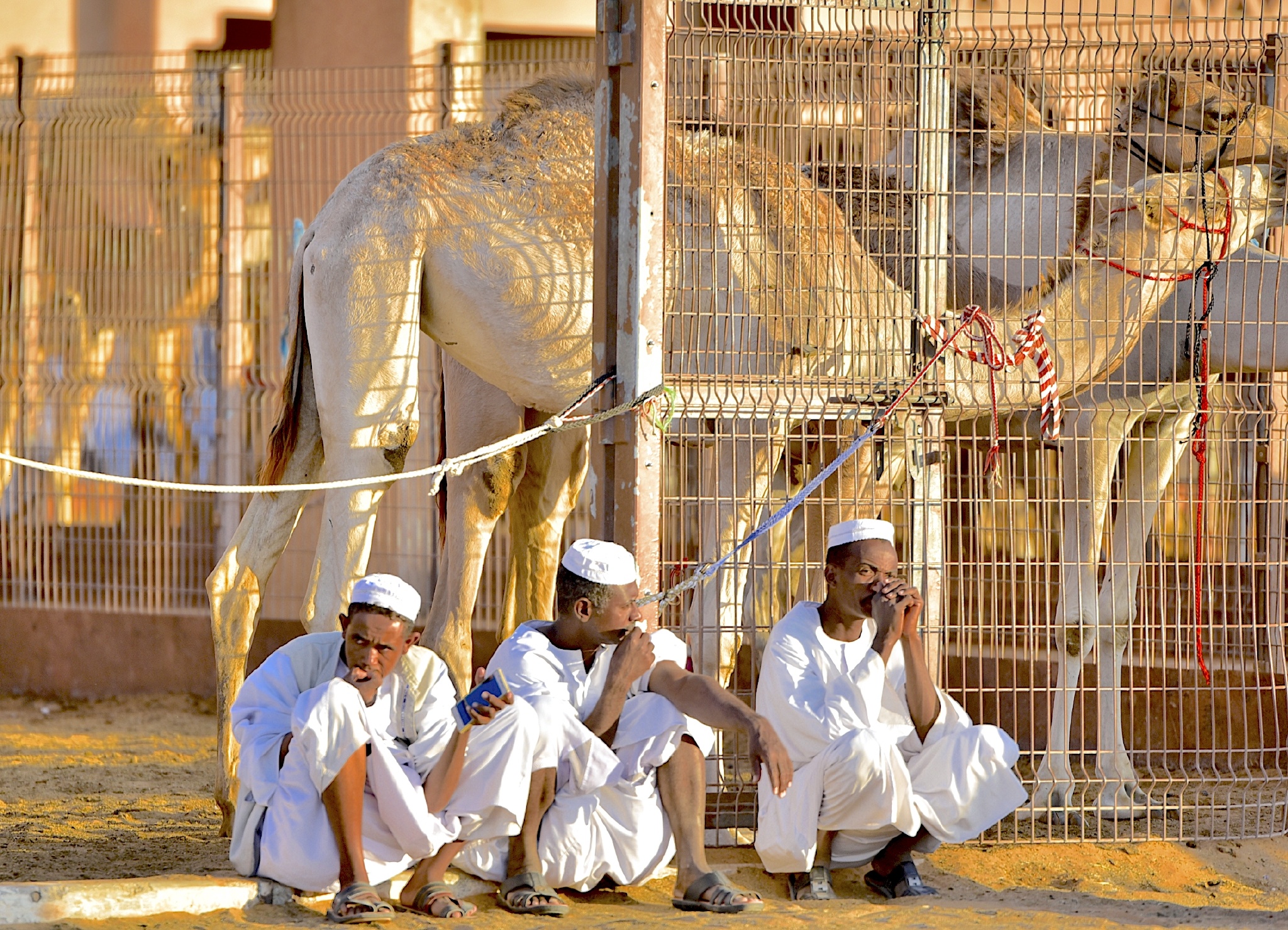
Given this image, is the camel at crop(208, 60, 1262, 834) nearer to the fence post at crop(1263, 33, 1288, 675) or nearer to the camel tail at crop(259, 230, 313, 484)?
the camel tail at crop(259, 230, 313, 484)

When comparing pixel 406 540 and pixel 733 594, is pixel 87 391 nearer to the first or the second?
pixel 406 540

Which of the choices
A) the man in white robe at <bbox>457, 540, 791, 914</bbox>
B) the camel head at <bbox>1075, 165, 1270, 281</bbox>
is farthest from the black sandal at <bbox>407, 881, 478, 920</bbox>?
the camel head at <bbox>1075, 165, 1270, 281</bbox>

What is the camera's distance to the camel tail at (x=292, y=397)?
636 cm

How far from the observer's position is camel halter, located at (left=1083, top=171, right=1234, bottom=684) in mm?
Answer: 5430

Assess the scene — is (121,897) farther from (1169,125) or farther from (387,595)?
(1169,125)

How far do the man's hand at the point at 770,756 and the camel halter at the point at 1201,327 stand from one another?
5.33ft

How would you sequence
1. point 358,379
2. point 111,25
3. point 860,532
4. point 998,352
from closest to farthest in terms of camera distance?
1. point 860,532
2. point 998,352
3. point 358,379
4. point 111,25

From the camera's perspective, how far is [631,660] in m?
4.60

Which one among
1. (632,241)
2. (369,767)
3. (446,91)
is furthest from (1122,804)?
(446,91)

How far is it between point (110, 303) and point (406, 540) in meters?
2.22

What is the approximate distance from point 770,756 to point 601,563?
0.73 meters

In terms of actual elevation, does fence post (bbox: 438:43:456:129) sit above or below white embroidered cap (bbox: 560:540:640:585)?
above

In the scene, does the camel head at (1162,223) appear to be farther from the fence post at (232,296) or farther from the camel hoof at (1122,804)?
the fence post at (232,296)

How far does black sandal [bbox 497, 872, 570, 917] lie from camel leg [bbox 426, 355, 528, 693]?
2.48 metres
